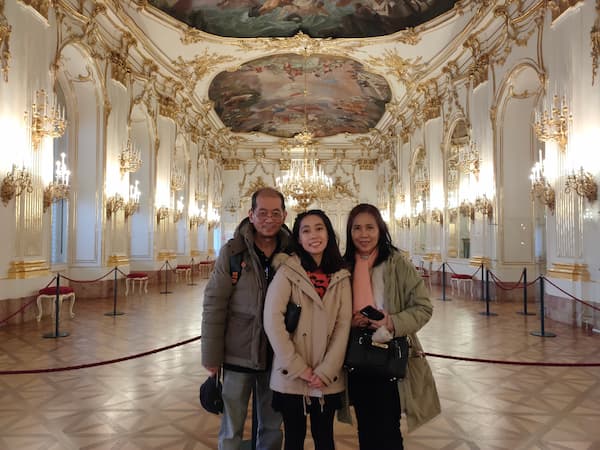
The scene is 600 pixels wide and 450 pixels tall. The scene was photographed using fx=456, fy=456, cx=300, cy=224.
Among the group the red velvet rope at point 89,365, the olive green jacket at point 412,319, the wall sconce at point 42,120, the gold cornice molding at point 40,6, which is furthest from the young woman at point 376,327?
the gold cornice molding at point 40,6

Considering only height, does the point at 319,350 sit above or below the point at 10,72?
below

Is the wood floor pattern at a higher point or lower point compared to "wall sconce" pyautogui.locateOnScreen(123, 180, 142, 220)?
lower

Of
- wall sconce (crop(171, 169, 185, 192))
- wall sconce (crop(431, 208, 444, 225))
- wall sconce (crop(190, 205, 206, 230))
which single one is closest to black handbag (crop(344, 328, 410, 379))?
wall sconce (crop(431, 208, 444, 225))

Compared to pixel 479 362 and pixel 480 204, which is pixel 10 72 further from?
pixel 480 204

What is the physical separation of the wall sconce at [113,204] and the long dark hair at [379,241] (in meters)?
9.59

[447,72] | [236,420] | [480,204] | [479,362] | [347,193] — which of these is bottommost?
[479,362]

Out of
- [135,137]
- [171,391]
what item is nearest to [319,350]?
[171,391]

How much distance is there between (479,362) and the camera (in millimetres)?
5293

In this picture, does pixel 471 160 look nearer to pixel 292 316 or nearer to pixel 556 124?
pixel 556 124

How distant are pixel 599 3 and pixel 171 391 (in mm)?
7934

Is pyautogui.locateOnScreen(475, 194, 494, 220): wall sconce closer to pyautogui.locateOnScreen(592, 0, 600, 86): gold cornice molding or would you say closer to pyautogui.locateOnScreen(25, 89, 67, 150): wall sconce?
pyautogui.locateOnScreen(592, 0, 600, 86): gold cornice molding

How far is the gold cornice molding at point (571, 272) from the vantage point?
7.34 m

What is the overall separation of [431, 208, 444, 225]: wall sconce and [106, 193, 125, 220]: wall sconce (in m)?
9.11

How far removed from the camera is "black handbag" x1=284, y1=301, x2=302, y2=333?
2.13 metres
